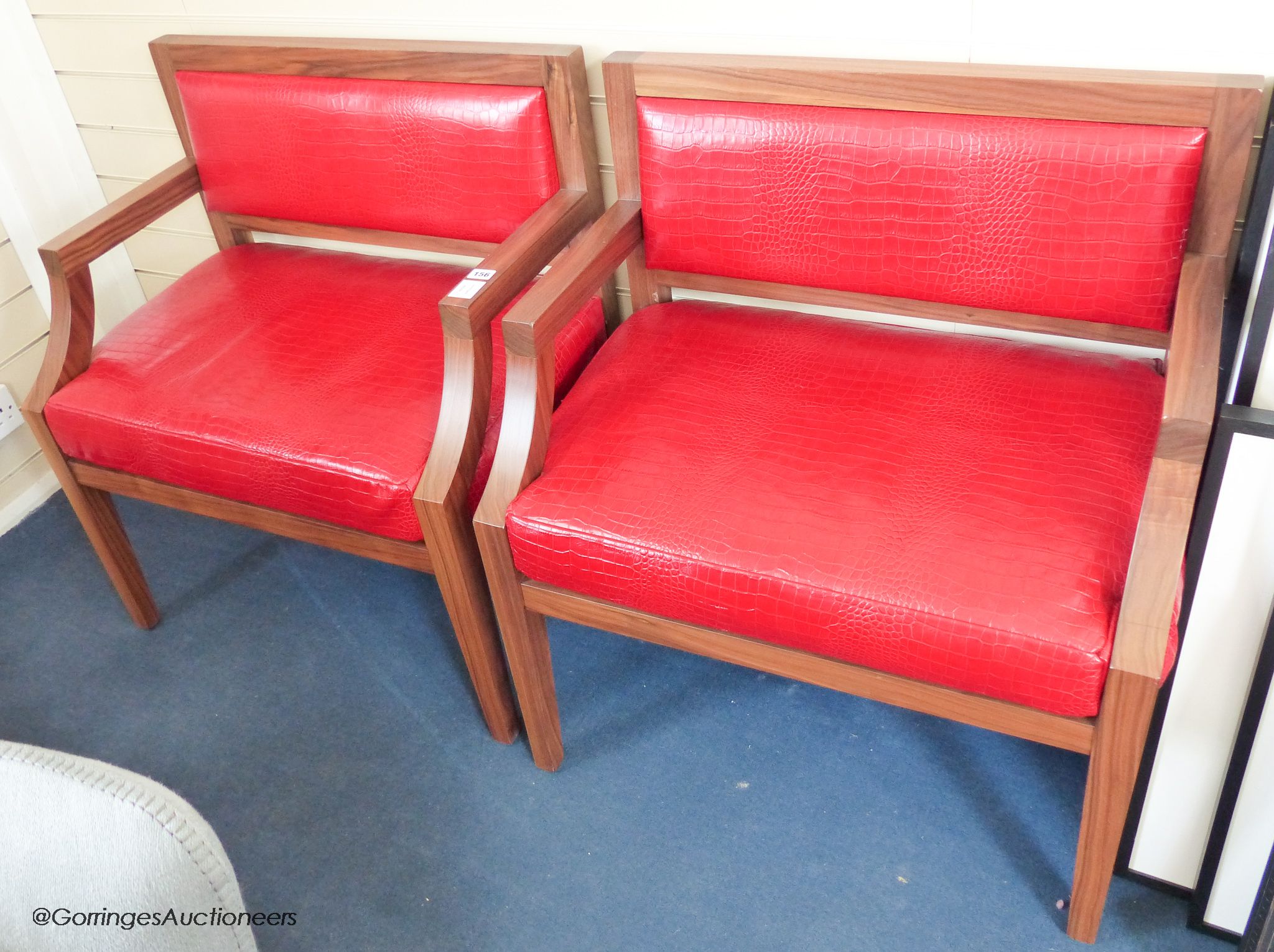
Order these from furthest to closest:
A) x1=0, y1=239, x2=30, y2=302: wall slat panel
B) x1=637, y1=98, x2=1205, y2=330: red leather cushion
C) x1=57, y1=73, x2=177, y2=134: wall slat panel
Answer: x1=0, y1=239, x2=30, y2=302: wall slat panel
x1=57, y1=73, x2=177, y2=134: wall slat panel
x1=637, y1=98, x2=1205, y2=330: red leather cushion

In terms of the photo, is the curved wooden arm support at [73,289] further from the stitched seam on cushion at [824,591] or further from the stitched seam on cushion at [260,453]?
the stitched seam on cushion at [824,591]

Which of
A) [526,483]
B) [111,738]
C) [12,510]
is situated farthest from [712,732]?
[12,510]

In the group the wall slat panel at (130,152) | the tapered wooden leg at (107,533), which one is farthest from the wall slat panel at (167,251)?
the tapered wooden leg at (107,533)

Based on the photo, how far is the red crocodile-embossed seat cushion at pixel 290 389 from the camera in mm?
1546

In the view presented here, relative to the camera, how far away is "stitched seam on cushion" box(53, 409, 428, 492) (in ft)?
4.93

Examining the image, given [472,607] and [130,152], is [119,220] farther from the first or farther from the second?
[472,607]

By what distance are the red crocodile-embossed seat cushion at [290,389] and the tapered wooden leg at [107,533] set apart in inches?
1.5

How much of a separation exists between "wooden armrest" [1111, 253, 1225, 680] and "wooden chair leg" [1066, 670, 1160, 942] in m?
0.03

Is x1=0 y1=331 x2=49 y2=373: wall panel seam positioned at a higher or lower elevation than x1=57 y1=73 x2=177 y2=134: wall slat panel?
lower

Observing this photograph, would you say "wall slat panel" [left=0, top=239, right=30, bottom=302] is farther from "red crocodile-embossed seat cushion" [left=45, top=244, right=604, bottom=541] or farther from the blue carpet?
the blue carpet

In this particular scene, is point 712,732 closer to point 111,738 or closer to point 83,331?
point 111,738

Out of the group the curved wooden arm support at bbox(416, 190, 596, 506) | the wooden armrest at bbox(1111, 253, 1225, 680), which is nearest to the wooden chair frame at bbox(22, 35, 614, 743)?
the curved wooden arm support at bbox(416, 190, 596, 506)

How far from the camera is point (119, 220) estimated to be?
1849mm

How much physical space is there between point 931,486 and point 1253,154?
588mm
